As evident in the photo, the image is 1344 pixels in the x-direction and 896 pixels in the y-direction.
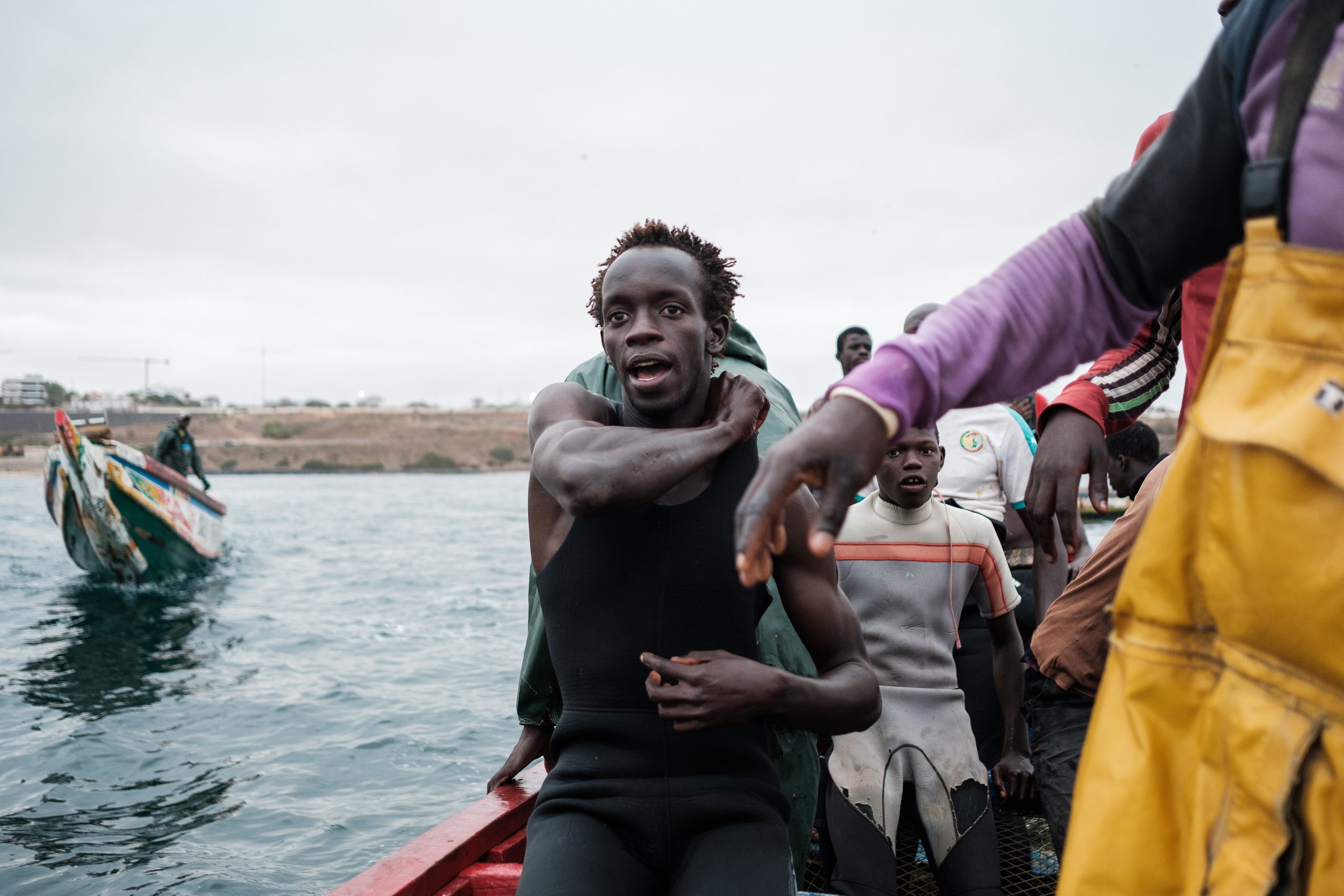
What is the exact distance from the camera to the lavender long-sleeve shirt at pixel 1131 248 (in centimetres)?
101

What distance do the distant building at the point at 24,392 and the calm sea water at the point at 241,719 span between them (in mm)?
81277

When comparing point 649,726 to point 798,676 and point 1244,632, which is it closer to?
point 798,676

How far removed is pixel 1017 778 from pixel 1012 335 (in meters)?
2.69

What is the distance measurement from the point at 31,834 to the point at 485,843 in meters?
4.33

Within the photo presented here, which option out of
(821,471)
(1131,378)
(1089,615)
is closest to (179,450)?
(1089,615)

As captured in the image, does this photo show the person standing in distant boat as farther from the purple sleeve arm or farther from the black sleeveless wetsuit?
the purple sleeve arm

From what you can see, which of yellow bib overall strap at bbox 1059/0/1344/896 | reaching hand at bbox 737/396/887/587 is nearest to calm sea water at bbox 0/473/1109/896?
reaching hand at bbox 737/396/887/587

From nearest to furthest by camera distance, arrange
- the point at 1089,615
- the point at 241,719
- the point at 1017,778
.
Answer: the point at 1089,615 < the point at 1017,778 < the point at 241,719

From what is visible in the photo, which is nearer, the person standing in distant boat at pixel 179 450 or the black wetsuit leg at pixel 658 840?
the black wetsuit leg at pixel 658 840

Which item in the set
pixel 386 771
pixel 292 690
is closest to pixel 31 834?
pixel 386 771

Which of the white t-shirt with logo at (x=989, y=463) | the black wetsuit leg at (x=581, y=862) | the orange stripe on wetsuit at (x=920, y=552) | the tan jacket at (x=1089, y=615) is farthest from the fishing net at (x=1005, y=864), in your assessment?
the black wetsuit leg at (x=581, y=862)

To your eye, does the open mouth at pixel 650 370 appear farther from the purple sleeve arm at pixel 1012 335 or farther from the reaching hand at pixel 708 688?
the purple sleeve arm at pixel 1012 335

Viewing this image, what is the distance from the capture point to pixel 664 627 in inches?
76.6

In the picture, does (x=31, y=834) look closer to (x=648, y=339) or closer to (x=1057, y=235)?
(x=648, y=339)
